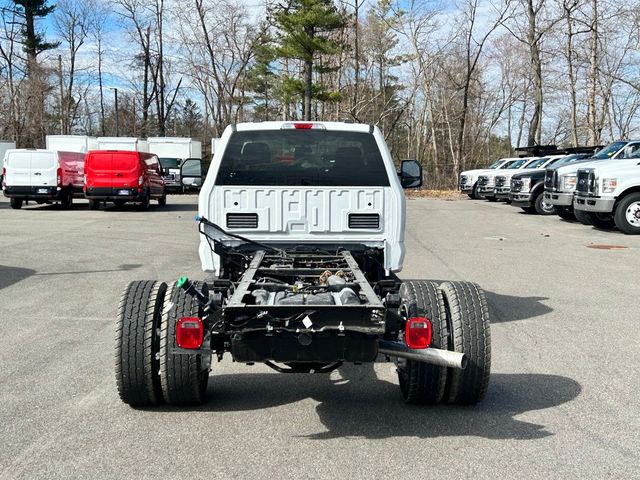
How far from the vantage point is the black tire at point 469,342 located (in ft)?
14.9

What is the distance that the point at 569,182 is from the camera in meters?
19.5

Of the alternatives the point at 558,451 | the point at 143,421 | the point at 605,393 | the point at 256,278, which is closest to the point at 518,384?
the point at 605,393

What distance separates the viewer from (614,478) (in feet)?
12.3

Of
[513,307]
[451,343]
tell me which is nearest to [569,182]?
[513,307]

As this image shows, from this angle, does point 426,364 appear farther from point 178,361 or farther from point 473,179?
point 473,179

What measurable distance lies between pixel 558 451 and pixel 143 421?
249 centimetres

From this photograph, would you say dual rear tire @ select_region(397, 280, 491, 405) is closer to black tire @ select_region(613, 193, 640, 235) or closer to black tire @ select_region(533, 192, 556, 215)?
black tire @ select_region(613, 193, 640, 235)

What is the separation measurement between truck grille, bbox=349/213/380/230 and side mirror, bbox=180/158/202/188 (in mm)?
1850

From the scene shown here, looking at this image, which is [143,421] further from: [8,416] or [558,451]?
[558,451]

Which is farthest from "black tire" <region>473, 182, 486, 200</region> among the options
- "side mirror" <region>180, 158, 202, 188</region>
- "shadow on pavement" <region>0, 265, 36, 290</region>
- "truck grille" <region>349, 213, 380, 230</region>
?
"truck grille" <region>349, 213, 380, 230</region>

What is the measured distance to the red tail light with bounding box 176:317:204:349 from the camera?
162 inches

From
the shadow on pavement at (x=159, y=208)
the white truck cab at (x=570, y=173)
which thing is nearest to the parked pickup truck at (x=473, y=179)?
the white truck cab at (x=570, y=173)

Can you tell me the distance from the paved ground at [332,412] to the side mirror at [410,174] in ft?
5.57

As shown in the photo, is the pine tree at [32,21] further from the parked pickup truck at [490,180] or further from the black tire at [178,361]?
the black tire at [178,361]
